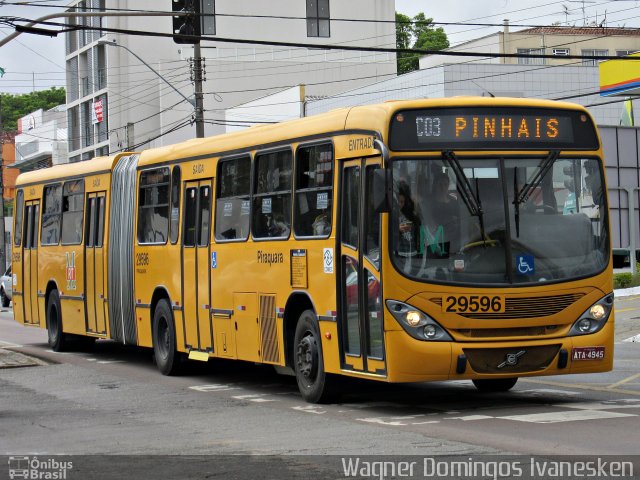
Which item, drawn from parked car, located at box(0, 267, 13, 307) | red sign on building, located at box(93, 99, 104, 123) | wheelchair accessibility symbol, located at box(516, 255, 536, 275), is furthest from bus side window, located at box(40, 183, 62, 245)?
red sign on building, located at box(93, 99, 104, 123)

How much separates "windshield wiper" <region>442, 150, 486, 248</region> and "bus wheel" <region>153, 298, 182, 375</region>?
22.3ft

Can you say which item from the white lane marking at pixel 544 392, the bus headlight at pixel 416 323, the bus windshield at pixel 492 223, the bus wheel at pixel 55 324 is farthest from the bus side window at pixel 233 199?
the bus wheel at pixel 55 324

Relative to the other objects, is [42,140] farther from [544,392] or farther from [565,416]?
[565,416]

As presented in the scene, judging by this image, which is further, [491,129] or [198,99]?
[198,99]

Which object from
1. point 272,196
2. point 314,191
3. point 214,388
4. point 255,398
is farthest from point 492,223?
point 214,388

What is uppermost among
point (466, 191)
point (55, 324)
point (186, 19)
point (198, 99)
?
point (186, 19)

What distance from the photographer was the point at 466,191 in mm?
12812

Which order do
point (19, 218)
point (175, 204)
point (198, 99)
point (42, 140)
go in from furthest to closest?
point (42, 140)
point (198, 99)
point (19, 218)
point (175, 204)

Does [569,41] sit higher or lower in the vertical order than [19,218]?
higher

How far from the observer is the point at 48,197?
Answer: 24625mm

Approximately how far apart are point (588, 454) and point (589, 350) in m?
3.60

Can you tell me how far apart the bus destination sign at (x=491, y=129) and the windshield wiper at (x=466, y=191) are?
0.16 metres

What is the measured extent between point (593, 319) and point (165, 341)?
7.74 m

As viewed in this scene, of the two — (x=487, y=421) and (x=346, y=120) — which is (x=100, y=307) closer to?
(x=346, y=120)
